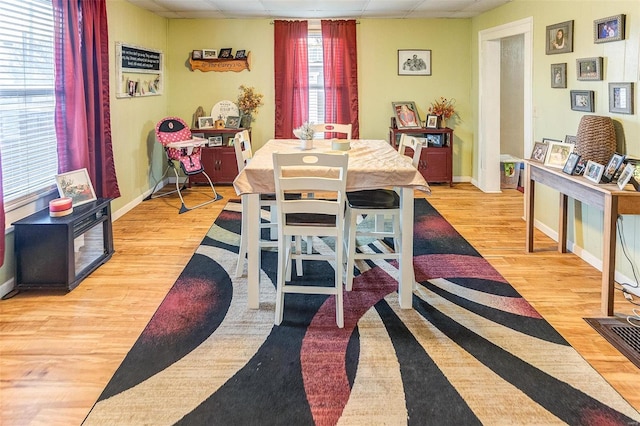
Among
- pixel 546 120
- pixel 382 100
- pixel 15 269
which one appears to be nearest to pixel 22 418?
pixel 15 269

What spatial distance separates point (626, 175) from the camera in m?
2.84

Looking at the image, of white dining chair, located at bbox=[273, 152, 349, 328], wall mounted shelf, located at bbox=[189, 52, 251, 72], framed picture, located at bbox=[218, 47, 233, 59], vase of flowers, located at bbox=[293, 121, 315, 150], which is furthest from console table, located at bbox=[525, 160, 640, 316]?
framed picture, located at bbox=[218, 47, 233, 59]

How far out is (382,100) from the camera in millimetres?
7090

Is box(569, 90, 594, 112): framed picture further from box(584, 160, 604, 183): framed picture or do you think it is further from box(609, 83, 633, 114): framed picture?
→ box(584, 160, 604, 183): framed picture

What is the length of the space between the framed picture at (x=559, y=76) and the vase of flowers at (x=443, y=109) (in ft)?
8.27

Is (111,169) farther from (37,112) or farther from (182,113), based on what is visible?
(182,113)

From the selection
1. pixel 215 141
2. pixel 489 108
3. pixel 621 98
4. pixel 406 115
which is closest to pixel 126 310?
pixel 621 98

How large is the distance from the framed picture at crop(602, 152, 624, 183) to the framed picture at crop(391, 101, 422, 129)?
3.96 meters

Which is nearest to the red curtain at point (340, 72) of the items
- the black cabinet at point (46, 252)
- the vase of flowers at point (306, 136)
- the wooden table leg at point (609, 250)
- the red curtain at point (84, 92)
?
the red curtain at point (84, 92)

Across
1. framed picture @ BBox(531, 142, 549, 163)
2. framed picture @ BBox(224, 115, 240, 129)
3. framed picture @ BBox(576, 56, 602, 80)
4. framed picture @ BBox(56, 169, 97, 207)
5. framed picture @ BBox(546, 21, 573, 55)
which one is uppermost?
framed picture @ BBox(546, 21, 573, 55)

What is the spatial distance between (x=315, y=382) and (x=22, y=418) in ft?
3.89

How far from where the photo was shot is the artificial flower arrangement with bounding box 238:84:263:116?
23.0 feet

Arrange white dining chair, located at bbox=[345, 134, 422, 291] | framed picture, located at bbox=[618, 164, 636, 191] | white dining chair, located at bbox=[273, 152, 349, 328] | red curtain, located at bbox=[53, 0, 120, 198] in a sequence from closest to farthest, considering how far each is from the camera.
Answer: white dining chair, located at bbox=[273, 152, 349, 328] → framed picture, located at bbox=[618, 164, 636, 191] → white dining chair, located at bbox=[345, 134, 422, 291] → red curtain, located at bbox=[53, 0, 120, 198]

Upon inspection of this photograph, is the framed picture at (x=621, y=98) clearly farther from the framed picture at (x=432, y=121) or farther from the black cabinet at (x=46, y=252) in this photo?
the black cabinet at (x=46, y=252)
